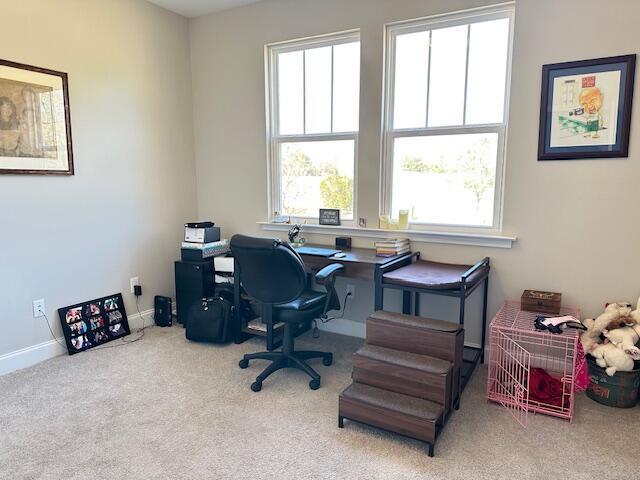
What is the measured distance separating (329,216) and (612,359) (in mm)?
2033

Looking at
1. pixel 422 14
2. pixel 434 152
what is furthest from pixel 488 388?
pixel 422 14

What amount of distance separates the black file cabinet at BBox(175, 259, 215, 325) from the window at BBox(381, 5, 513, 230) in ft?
4.94

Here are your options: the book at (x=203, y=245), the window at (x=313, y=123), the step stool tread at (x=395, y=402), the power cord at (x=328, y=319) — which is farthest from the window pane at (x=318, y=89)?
the step stool tread at (x=395, y=402)

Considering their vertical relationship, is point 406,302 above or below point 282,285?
below

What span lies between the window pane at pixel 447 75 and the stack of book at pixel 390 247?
858 millimetres

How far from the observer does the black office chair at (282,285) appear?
7.83 feet

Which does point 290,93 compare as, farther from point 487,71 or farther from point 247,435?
point 247,435

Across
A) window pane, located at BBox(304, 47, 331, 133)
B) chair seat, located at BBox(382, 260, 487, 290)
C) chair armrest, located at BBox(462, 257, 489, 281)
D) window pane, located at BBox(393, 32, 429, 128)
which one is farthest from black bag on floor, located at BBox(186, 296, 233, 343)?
window pane, located at BBox(393, 32, 429, 128)

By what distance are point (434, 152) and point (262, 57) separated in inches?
64.5

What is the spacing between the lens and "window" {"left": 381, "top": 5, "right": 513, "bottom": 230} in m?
2.84

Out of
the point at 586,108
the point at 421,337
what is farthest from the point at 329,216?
the point at 586,108

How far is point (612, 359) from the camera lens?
2312 millimetres

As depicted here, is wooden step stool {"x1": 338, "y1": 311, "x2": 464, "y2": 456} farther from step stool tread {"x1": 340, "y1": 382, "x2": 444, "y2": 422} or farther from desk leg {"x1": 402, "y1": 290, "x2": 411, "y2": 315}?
desk leg {"x1": 402, "y1": 290, "x2": 411, "y2": 315}

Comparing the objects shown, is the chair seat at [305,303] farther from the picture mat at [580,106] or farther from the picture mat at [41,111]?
the picture mat at [41,111]
